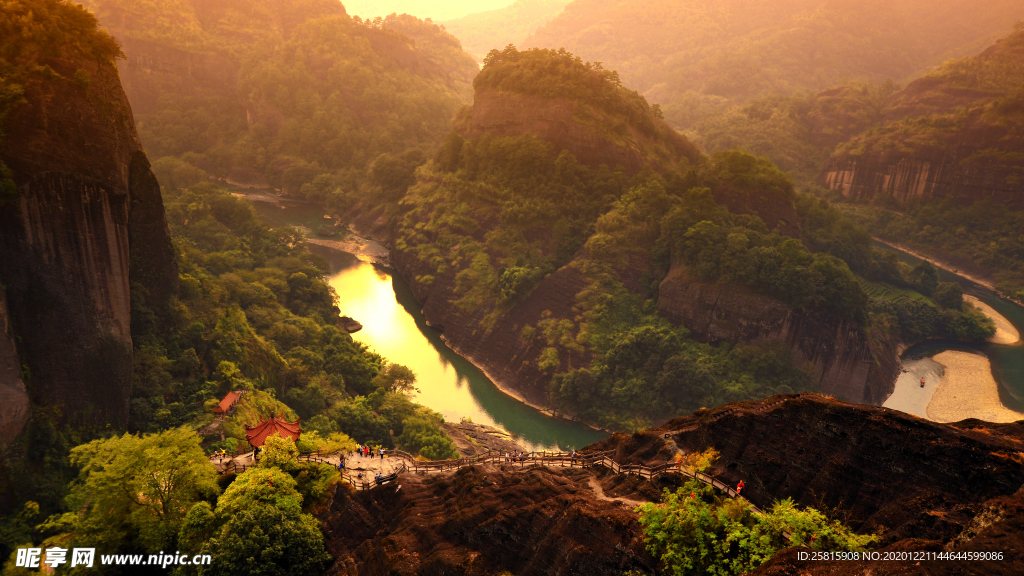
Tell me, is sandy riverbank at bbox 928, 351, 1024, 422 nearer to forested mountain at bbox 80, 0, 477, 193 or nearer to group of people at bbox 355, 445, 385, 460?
group of people at bbox 355, 445, 385, 460

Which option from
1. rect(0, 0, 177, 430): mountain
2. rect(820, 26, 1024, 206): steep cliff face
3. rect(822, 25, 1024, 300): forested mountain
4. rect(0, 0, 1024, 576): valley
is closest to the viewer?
rect(0, 0, 1024, 576): valley

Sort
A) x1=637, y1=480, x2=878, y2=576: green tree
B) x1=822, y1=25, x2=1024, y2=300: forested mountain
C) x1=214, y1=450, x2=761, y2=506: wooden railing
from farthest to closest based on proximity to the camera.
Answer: x1=822, y1=25, x2=1024, y2=300: forested mountain
x1=214, y1=450, x2=761, y2=506: wooden railing
x1=637, y1=480, x2=878, y2=576: green tree

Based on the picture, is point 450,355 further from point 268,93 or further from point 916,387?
point 268,93

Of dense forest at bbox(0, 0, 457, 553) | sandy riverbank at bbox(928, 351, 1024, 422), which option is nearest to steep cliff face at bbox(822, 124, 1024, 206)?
sandy riverbank at bbox(928, 351, 1024, 422)

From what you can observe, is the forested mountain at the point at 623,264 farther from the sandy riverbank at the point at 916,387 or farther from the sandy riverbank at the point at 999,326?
the sandy riverbank at the point at 999,326

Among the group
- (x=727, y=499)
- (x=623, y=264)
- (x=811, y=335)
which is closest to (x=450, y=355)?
(x=623, y=264)

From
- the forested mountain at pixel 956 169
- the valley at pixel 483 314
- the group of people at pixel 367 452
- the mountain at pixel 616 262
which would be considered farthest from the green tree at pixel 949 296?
the group of people at pixel 367 452
